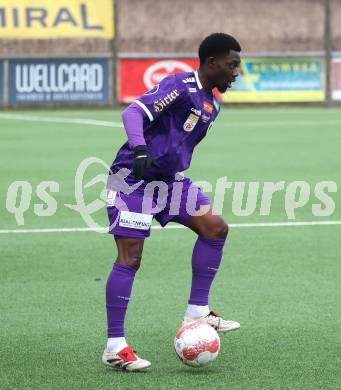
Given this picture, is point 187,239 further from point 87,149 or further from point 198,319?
point 87,149

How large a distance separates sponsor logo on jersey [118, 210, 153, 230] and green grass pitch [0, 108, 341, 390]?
30.6 inches

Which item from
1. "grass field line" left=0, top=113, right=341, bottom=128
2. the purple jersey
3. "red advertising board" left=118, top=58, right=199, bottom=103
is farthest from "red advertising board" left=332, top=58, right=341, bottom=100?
the purple jersey

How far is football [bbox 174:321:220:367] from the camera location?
21.1 ft

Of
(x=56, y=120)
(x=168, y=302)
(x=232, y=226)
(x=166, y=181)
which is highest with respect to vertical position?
(x=166, y=181)

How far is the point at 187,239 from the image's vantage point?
1112 centimetres

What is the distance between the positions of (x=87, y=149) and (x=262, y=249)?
9.62 metres

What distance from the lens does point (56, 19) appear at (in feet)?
103

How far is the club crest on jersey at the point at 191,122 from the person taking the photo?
673 cm

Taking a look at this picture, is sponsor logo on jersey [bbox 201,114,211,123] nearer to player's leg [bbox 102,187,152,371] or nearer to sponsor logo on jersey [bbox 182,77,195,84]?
sponsor logo on jersey [bbox 182,77,195,84]

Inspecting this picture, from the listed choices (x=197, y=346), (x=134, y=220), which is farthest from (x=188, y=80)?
(x=197, y=346)

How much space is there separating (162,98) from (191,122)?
280 millimetres

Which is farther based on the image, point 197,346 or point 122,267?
point 122,267

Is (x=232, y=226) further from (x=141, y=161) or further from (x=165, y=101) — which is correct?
(x=141, y=161)

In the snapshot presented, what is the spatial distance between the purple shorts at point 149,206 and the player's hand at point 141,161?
1.08 feet
